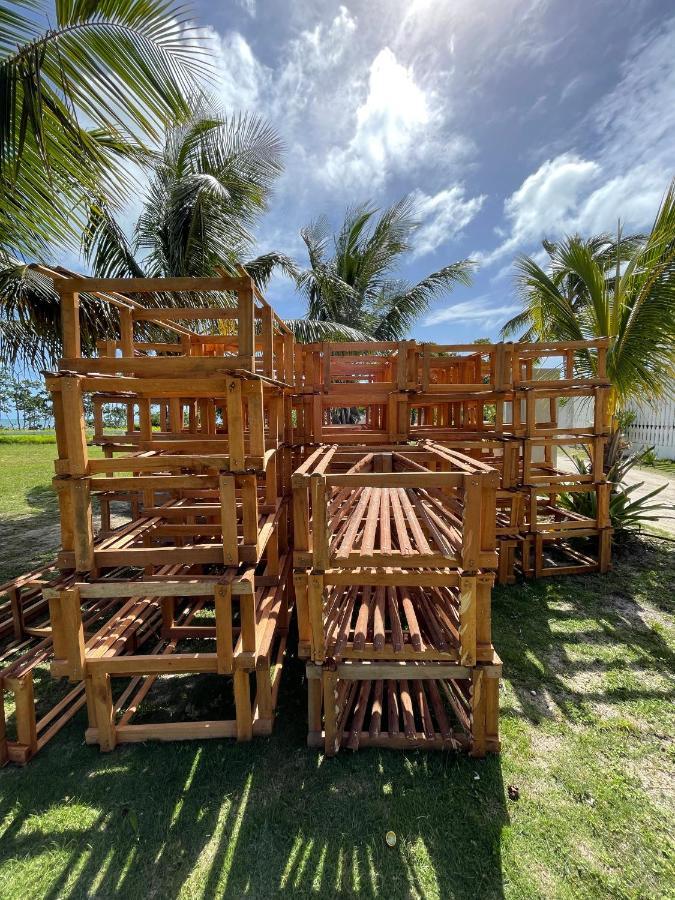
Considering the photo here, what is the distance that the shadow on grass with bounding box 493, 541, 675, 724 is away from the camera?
3.14 metres

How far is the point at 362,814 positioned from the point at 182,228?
856cm

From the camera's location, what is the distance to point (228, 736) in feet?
9.00

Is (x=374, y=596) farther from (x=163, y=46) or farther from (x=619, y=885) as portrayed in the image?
(x=163, y=46)

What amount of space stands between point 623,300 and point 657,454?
14258 millimetres

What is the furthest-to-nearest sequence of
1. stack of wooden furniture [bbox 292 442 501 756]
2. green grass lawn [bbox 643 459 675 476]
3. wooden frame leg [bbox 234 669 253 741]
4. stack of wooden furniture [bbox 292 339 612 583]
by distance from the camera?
1. green grass lawn [bbox 643 459 675 476]
2. stack of wooden furniture [bbox 292 339 612 583]
3. wooden frame leg [bbox 234 669 253 741]
4. stack of wooden furniture [bbox 292 442 501 756]

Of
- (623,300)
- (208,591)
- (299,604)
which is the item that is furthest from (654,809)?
(623,300)

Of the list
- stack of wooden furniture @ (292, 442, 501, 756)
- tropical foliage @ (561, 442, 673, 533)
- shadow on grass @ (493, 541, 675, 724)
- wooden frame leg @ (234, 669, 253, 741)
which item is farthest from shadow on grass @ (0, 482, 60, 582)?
tropical foliage @ (561, 442, 673, 533)

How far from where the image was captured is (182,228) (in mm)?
6816

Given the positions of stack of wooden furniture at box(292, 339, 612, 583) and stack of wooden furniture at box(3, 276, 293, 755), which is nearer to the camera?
stack of wooden furniture at box(3, 276, 293, 755)

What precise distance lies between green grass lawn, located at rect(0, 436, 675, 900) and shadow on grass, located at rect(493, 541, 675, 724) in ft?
0.14

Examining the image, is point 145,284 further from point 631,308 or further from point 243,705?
point 631,308

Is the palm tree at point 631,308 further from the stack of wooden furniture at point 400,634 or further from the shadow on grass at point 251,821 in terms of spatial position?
the shadow on grass at point 251,821

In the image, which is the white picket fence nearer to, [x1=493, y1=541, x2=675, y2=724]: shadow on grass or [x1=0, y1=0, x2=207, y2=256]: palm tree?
[x1=493, y1=541, x2=675, y2=724]: shadow on grass

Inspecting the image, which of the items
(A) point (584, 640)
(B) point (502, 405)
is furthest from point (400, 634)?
(B) point (502, 405)
